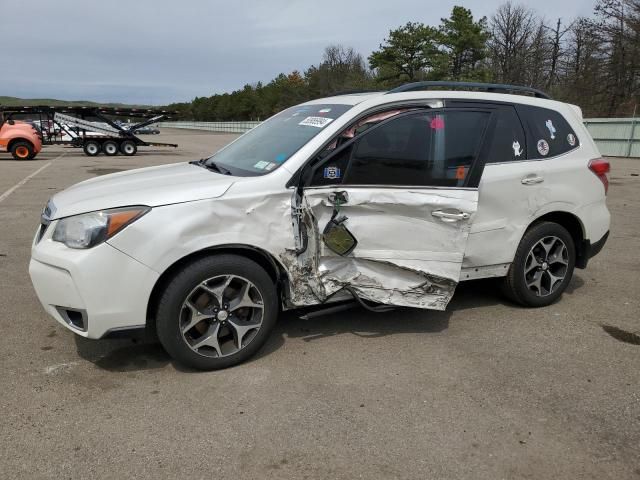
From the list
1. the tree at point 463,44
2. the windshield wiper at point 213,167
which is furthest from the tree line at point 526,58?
the windshield wiper at point 213,167

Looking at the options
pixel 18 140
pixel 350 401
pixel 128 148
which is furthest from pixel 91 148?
pixel 350 401

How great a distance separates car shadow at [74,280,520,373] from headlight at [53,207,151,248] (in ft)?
2.12

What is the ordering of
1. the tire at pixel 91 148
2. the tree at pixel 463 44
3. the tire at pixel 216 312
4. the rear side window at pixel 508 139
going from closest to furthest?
the tire at pixel 216 312, the rear side window at pixel 508 139, the tire at pixel 91 148, the tree at pixel 463 44

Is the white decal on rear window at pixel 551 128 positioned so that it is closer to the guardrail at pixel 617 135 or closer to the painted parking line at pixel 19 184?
the painted parking line at pixel 19 184

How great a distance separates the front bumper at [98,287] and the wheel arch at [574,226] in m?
3.24

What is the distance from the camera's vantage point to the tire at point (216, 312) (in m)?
3.25

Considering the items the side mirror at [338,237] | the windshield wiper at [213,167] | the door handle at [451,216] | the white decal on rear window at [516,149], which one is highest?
the white decal on rear window at [516,149]

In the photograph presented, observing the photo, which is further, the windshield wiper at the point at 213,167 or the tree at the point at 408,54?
the tree at the point at 408,54

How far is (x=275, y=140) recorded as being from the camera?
13.4 feet

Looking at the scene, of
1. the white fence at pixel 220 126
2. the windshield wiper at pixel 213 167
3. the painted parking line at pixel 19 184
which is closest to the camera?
the windshield wiper at pixel 213 167

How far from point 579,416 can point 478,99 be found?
2.47 meters

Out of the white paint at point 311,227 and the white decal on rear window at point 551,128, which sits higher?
the white decal on rear window at point 551,128

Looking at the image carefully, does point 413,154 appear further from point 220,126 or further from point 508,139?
point 220,126

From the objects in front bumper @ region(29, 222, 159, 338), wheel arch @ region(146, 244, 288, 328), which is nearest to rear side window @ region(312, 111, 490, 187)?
wheel arch @ region(146, 244, 288, 328)
